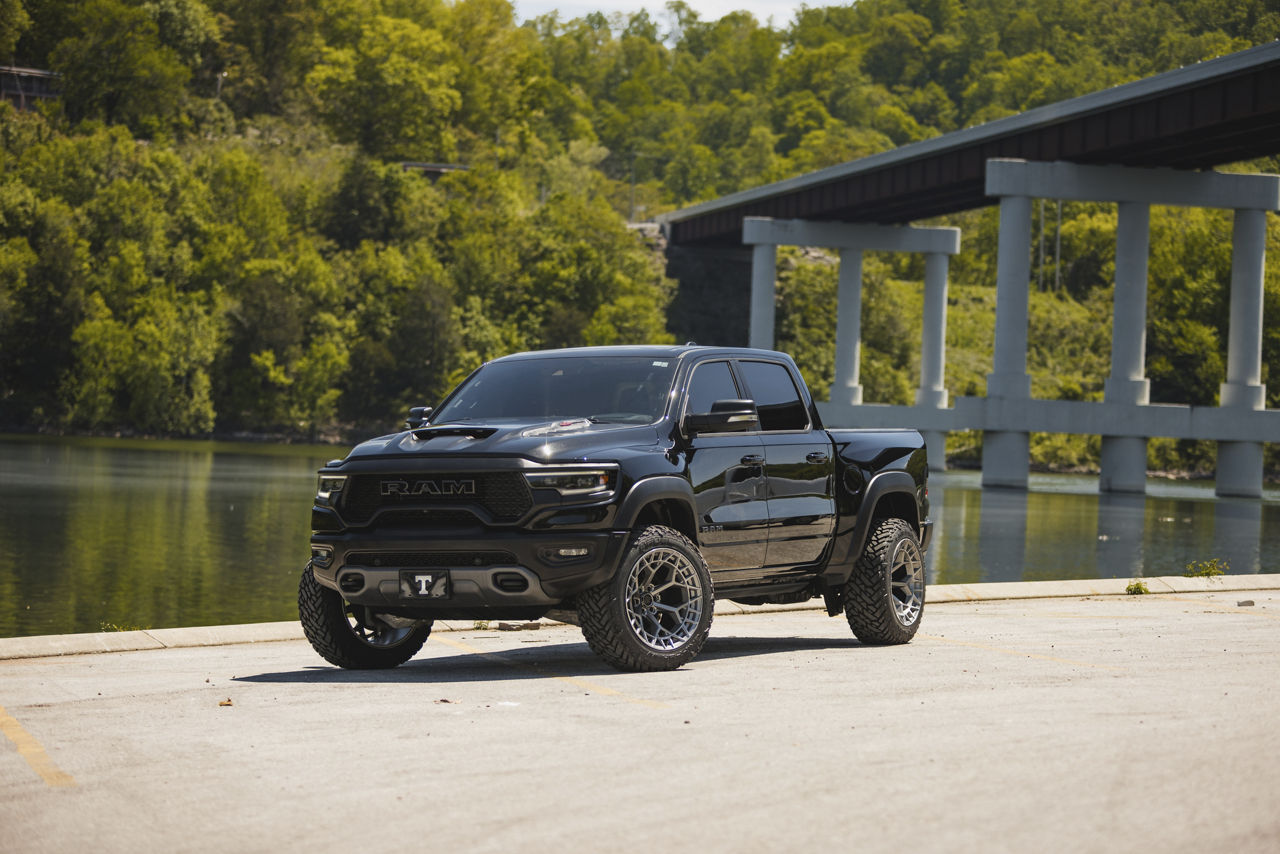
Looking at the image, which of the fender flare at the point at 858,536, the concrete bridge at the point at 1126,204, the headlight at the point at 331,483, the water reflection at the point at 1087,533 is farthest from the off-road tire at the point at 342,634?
the concrete bridge at the point at 1126,204

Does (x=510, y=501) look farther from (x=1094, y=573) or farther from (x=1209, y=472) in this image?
(x=1209, y=472)

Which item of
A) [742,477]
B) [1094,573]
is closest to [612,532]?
[742,477]

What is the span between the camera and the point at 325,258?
106m

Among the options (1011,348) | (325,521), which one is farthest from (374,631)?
(1011,348)

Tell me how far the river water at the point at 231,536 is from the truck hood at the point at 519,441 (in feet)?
26.4

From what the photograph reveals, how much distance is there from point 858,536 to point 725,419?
1.99 metres

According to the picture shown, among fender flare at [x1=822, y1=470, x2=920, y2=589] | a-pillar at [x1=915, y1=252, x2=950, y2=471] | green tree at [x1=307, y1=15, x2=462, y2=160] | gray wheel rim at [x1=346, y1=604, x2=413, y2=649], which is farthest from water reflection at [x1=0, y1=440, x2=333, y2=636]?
green tree at [x1=307, y1=15, x2=462, y2=160]

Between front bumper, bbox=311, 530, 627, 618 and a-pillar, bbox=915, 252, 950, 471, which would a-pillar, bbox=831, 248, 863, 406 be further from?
front bumper, bbox=311, 530, 627, 618

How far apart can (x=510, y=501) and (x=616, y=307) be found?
96133 millimetres

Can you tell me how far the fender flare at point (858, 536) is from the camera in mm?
12227

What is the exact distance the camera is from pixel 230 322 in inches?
3733

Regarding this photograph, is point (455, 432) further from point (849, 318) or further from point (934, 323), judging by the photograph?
point (849, 318)

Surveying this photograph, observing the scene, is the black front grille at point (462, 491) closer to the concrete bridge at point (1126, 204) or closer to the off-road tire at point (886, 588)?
the off-road tire at point (886, 588)

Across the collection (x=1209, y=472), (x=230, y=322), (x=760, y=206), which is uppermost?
(x=760, y=206)
